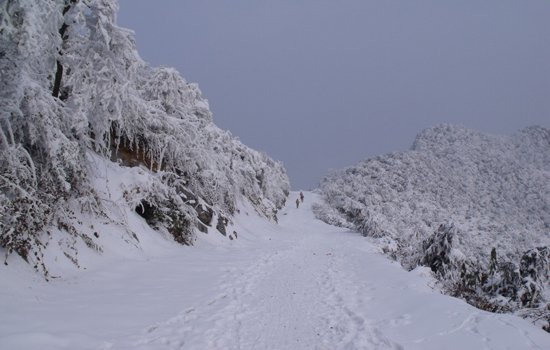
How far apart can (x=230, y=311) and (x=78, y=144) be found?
18.0 feet

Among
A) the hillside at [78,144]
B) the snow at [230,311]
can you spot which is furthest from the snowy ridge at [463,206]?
the hillside at [78,144]

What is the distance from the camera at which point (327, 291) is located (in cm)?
860

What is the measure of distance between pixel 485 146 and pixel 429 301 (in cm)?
10434

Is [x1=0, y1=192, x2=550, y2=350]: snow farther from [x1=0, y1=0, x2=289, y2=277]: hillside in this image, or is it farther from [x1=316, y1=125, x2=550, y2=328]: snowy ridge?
[x1=316, y1=125, x2=550, y2=328]: snowy ridge

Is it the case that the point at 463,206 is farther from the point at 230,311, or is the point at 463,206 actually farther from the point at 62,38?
the point at 62,38

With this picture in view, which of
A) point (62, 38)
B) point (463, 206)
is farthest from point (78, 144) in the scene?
point (463, 206)

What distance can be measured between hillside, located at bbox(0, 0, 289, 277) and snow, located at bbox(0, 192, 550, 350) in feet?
2.78

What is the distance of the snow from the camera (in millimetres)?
4824

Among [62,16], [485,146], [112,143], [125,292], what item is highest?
[485,146]

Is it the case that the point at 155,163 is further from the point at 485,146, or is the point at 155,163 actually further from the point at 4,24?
the point at 485,146

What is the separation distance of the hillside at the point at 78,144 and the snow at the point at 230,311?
33.4 inches

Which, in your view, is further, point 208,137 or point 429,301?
point 208,137

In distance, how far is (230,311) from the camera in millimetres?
6547

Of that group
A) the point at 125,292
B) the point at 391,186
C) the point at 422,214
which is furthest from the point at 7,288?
the point at 391,186
